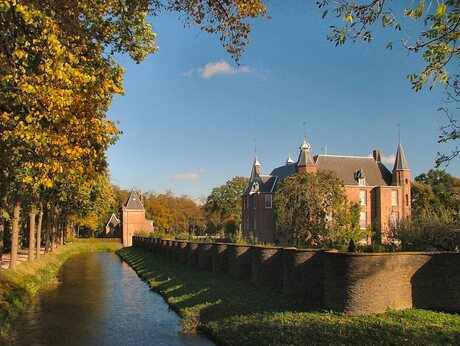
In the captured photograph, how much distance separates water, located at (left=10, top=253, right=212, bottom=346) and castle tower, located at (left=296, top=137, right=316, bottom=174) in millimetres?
28542

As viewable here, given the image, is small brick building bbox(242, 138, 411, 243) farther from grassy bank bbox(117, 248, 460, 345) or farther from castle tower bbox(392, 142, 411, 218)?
grassy bank bbox(117, 248, 460, 345)

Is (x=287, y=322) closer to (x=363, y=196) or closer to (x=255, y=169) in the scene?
(x=363, y=196)

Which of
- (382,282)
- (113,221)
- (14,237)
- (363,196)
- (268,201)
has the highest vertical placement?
(363,196)

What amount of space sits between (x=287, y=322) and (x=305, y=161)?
4014 cm

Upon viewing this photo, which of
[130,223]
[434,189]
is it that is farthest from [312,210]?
[130,223]

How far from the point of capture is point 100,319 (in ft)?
59.3

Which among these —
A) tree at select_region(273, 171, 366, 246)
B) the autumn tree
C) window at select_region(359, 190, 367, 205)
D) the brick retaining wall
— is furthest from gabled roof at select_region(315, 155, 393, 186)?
the autumn tree

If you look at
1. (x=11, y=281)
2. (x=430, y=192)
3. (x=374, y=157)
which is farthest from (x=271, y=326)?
(x=430, y=192)

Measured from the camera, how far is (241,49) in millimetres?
8133

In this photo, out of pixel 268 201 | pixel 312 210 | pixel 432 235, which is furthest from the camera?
pixel 268 201

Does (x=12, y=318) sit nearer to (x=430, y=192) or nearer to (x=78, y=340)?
(x=78, y=340)

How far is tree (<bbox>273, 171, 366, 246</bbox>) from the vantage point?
1439 inches

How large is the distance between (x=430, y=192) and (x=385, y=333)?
195 feet

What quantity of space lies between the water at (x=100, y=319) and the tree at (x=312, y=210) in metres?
14.2
